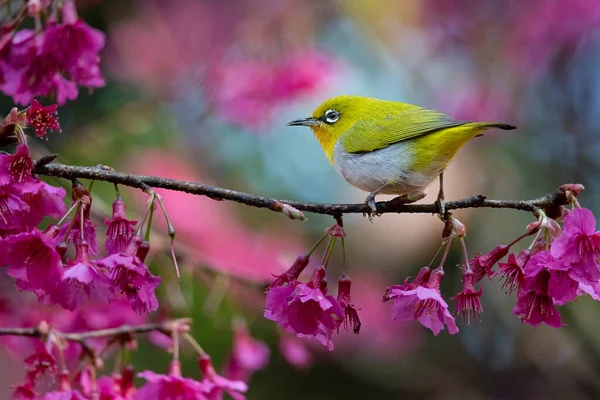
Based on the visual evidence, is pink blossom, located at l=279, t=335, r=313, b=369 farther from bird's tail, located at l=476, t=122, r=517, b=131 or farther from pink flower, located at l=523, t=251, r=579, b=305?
pink flower, located at l=523, t=251, r=579, b=305

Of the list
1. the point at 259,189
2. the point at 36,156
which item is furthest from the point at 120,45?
the point at 259,189

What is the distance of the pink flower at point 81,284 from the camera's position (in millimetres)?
1578

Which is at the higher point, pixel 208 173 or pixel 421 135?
pixel 208 173

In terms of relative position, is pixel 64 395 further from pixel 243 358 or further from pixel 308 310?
pixel 243 358

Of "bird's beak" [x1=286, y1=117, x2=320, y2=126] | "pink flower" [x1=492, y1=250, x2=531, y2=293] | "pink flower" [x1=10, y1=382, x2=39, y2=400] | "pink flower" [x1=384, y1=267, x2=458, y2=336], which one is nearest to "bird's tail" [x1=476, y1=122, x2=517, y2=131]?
"pink flower" [x1=492, y1=250, x2=531, y2=293]

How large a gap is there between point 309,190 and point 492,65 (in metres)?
1.74

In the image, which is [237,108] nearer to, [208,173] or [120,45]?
[120,45]

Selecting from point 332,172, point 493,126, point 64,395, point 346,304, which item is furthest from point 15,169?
point 332,172

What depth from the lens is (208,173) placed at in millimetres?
5539

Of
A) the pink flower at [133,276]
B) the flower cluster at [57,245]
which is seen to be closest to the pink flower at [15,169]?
the flower cluster at [57,245]

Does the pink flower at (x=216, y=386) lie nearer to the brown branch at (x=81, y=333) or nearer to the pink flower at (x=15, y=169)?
the brown branch at (x=81, y=333)

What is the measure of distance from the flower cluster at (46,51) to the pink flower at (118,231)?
0.43 m

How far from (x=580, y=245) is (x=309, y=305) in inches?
23.9

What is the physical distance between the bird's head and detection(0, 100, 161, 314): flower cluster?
131 cm
